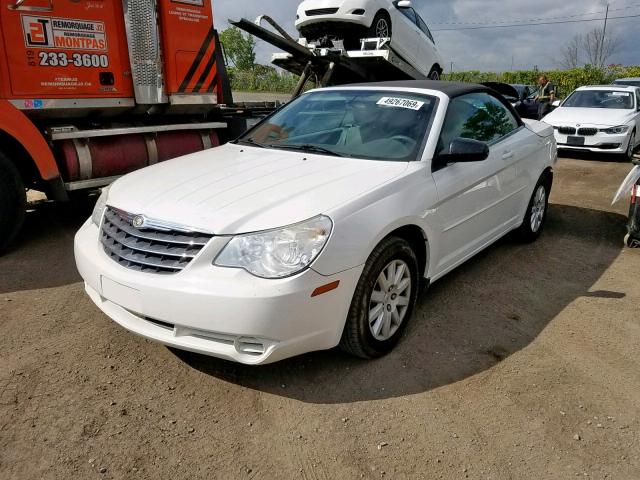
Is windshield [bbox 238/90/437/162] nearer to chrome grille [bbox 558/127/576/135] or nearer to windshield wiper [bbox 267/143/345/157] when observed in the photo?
windshield wiper [bbox 267/143/345/157]

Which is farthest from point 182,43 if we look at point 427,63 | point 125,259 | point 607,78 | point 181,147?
point 607,78

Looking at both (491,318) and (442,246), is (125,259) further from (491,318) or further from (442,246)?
(491,318)

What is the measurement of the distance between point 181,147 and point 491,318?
424 centimetres

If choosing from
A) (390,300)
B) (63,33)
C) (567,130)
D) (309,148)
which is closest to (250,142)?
(309,148)

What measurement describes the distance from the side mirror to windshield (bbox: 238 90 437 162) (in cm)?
19

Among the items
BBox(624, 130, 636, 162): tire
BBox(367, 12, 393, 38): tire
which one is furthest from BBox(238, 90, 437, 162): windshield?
BBox(624, 130, 636, 162): tire

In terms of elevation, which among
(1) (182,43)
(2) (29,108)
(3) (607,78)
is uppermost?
(1) (182,43)

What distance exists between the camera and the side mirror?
11.6 ft

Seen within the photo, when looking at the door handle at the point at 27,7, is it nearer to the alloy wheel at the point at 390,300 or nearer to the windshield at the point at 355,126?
the windshield at the point at 355,126

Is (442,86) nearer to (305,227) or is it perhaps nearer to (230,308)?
(305,227)

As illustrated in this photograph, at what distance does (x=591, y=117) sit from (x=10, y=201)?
10.4 meters

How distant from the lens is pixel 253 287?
2.56 metres

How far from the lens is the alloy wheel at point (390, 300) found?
3135 millimetres

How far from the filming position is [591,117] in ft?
35.9
